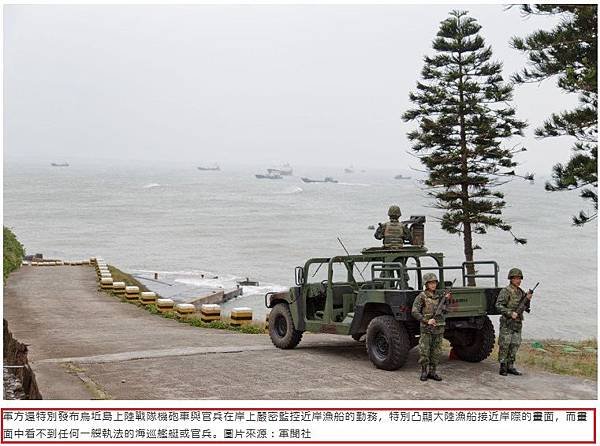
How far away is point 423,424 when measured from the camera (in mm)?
6922

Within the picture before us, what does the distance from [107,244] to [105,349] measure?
61413mm

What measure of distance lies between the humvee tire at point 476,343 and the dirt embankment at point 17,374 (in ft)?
18.2

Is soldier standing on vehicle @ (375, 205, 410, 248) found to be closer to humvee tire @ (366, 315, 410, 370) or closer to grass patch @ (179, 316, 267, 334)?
humvee tire @ (366, 315, 410, 370)

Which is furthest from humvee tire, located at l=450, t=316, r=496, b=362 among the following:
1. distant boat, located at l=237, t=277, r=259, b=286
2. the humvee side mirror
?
distant boat, located at l=237, t=277, r=259, b=286

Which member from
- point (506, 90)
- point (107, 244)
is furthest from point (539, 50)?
point (107, 244)

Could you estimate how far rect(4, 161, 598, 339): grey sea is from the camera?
149 feet

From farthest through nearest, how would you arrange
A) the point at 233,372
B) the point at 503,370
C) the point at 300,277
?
the point at 300,277
the point at 233,372
the point at 503,370

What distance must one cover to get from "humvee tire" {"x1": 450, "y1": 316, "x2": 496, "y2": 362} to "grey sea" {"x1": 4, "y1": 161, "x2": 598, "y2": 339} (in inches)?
652

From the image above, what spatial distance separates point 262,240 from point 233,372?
191 ft

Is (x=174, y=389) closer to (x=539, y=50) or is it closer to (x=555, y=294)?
(x=539, y=50)

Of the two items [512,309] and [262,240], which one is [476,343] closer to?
[512,309]

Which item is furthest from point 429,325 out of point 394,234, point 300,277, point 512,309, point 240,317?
point 240,317

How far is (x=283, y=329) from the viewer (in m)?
12.3

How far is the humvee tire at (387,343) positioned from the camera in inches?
387
